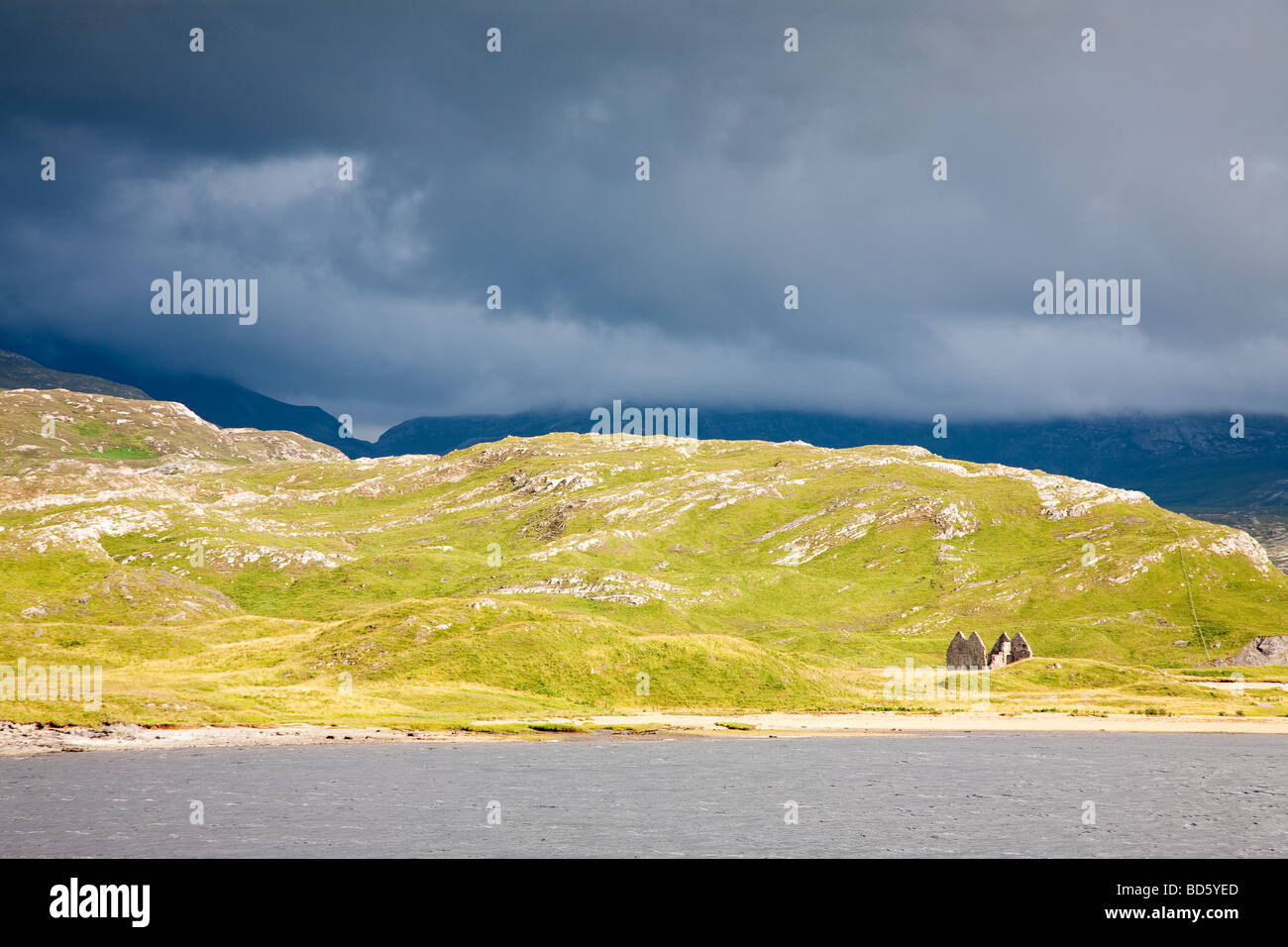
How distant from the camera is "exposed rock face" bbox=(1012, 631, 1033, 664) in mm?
170375

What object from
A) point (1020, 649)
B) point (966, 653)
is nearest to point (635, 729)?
point (966, 653)

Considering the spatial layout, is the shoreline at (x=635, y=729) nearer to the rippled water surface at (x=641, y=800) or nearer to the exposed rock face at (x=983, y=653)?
the rippled water surface at (x=641, y=800)

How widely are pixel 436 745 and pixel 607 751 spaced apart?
54.3ft

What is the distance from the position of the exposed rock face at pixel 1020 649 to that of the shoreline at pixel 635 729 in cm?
4122

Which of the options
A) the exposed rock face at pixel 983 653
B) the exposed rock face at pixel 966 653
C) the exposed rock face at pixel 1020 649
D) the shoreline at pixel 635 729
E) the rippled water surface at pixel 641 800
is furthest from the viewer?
the exposed rock face at pixel 1020 649

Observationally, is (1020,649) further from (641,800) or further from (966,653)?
(641,800)

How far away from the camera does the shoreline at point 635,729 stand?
86.4 m

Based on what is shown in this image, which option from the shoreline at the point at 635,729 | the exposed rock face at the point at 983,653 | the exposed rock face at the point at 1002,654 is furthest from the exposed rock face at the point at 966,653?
the shoreline at the point at 635,729

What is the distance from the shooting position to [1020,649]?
564 ft

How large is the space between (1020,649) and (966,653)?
1129cm

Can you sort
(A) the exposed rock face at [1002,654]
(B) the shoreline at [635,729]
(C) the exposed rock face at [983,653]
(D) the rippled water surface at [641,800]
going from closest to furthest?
(D) the rippled water surface at [641,800], (B) the shoreline at [635,729], (C) the exposed rock face at [983,653], (A) the exposed rock face at [1002,654]

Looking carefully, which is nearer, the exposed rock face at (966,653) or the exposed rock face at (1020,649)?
the exposed rock face at (966,653)
